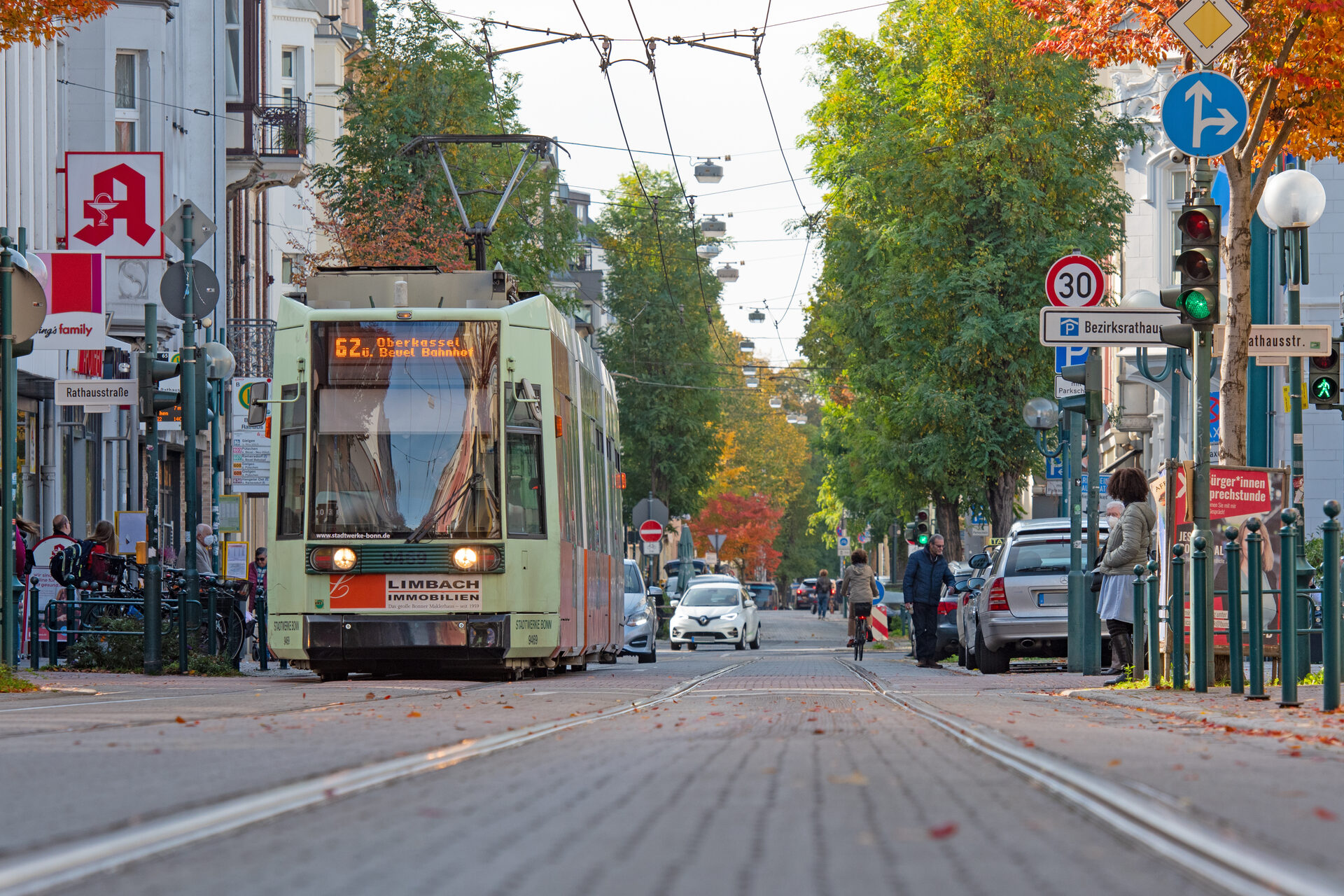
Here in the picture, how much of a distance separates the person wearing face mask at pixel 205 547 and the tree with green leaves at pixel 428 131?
1616cm

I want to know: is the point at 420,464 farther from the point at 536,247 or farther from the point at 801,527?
the point at 801,527

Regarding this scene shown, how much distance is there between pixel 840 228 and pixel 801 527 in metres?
77.0

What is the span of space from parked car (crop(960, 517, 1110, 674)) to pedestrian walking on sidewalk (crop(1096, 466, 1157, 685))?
374cm

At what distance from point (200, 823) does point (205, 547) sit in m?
23.5

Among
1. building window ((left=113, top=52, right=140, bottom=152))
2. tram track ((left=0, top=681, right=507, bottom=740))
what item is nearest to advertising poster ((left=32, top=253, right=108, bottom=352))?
tram track ((left=0, top=681, right=507, bottom=740))

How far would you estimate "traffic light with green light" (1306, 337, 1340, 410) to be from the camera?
2134 cm

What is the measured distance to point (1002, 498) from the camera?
135 feet

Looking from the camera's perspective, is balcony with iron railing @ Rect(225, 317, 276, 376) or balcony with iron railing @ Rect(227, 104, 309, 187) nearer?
balcony with iron railing @ Rect(227, 104, 309, 187)

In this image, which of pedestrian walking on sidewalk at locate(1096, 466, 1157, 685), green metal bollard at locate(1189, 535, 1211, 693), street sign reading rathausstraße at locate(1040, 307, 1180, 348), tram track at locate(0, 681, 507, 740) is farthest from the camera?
pedestrian walking on sidewalk at locate(1096, 466, 1157, 685)

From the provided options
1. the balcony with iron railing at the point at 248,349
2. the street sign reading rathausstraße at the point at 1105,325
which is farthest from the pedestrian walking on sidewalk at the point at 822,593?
the street sign reading rathausstraße at the point at 1105,325

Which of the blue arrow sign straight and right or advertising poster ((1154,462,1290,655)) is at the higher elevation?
the blue arrow sign straight and right

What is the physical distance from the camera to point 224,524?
26781 millimetres

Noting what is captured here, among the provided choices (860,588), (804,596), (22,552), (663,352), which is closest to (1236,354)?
(22,552)

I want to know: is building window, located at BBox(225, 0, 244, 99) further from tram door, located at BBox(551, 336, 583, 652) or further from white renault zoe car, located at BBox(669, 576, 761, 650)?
→ tram door, located at BBox(551, 336, 583, 652)
